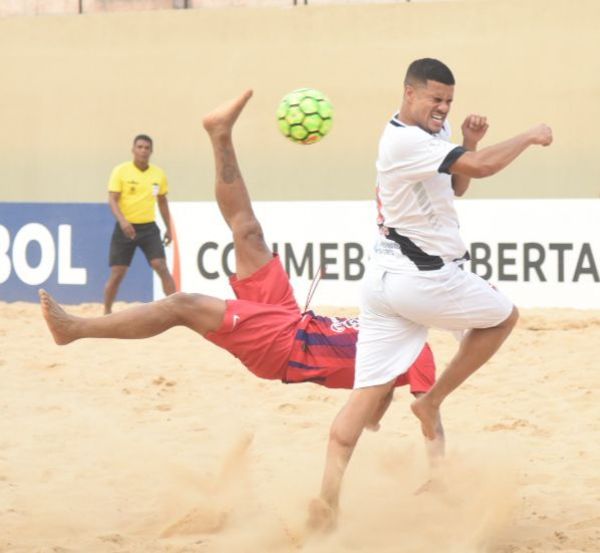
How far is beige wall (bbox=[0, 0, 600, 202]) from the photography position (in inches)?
524

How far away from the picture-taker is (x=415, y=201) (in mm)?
4914

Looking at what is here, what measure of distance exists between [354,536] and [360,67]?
9523mm

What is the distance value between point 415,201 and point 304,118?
1.23 m

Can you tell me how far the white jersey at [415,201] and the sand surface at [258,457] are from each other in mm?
1094

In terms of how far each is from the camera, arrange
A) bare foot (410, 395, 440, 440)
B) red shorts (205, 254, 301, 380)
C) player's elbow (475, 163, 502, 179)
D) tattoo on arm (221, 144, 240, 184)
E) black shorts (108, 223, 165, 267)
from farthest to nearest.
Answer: black shorts (108, 223, 165, 267), tattoo on arm (221, 144, 240, 184), bare foot (410, 395, 440, 440), red shorts (205, 254, 301, 380), player's elbow (475, 163, 502, 179)

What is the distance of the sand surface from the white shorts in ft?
2.35

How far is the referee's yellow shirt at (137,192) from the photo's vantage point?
12.7 meters

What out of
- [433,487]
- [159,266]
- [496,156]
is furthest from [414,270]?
[159,266]

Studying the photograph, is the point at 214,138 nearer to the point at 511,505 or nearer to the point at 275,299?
the point at 275,299

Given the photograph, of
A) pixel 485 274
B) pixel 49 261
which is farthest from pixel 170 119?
Result: pixel 485 274

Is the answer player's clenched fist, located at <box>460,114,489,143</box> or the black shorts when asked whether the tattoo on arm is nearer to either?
player's clenched fist, located at <box>460,114,489,143</box>

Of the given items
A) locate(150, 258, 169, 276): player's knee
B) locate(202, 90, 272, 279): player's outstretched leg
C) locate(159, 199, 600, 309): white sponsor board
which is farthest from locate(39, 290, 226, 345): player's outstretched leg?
locate(159, 199, 600, 309): white sponsor board

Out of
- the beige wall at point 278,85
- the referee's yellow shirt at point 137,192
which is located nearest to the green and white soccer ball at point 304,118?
the referee's yellow shirt at point 137,192

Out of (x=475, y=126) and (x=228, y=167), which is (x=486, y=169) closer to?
(x=475, y=126)
